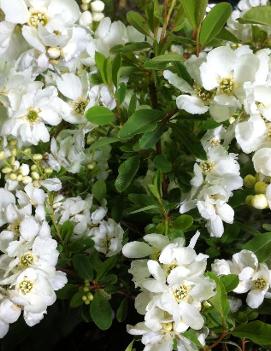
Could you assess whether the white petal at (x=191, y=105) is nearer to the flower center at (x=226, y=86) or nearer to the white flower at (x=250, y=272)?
the flower center at (x=226, y=86)

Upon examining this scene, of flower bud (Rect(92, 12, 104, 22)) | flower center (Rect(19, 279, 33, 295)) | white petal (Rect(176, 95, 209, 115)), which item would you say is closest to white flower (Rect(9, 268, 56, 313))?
flower center (Rect(19, 279, 33, 295))

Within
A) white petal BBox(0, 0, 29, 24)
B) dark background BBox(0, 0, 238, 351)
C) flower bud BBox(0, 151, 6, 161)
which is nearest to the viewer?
white petal BBox(0, 0, 29, 24)

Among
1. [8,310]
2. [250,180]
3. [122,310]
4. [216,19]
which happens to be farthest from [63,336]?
[216,19]

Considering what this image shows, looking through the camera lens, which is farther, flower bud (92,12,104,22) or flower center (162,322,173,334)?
flower bud (92,12,104,22)

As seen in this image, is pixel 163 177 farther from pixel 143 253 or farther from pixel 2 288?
pixel 2 288

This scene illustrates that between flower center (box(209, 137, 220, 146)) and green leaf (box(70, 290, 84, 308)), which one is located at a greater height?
flower center (box(209, 137, 220, 146))

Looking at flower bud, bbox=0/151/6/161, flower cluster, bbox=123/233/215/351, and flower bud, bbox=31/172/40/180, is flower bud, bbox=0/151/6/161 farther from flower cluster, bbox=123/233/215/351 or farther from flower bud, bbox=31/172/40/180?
flower cluster, bbox=123/233/215/351
